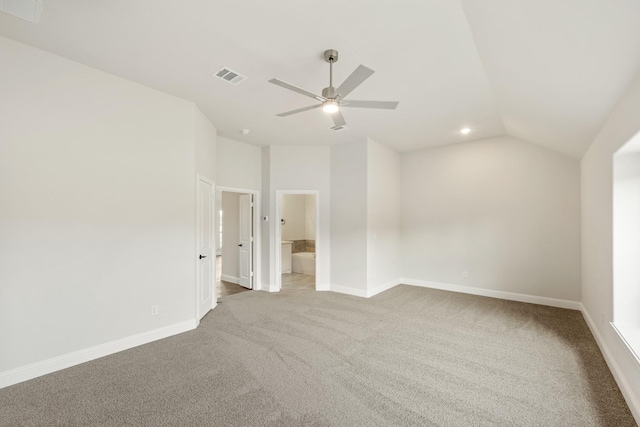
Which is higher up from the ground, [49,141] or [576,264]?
[49,141]

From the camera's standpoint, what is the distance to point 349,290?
559 centimetres

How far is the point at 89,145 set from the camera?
9.95 ft

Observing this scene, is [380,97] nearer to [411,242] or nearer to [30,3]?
[30,3]

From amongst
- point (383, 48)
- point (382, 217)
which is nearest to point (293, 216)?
point (382, 217)

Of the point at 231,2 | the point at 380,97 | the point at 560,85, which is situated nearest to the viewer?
the point at 231,2

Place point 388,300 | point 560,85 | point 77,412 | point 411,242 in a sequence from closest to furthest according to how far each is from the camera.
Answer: point 77,412
point 560,85
point 388,300
point 411,242

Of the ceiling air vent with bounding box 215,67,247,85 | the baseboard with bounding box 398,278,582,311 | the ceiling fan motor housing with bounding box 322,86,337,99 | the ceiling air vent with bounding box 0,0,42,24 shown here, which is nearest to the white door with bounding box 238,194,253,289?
the ceiling air vent with bounding box 215,67,247,85

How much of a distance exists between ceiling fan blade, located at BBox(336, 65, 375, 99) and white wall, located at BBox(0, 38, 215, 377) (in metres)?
2.37

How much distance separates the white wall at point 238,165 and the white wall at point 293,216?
2.78 metres

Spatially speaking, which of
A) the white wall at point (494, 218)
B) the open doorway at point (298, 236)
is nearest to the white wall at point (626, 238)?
the white wall at point (494, 218)

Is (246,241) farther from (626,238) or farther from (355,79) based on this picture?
(626,238)

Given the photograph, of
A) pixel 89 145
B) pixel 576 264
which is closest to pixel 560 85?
pixel 576 264

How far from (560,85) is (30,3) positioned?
417cm

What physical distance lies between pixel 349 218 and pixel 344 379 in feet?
11.1
